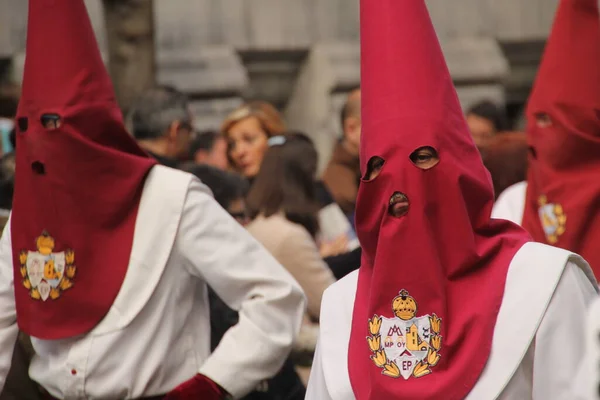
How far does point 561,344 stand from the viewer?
10.9 ft

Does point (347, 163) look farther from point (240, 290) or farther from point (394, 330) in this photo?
point (394, 330)

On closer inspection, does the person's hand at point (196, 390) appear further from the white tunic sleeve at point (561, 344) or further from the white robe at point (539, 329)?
the white tunic sleeve at point (561, 344)

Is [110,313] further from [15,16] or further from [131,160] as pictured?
[15,16]

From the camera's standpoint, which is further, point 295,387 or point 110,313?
point 295,387

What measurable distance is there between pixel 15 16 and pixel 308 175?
5910 millimetres

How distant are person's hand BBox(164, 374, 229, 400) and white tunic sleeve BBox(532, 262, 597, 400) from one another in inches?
53.6

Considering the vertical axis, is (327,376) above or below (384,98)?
below

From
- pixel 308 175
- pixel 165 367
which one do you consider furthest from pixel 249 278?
pixel 308 175

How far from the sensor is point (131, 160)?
14.7 feet

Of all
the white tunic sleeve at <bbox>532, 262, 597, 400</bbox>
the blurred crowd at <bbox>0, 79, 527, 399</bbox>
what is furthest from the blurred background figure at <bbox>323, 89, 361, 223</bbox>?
the white tunic sleeve at <bbox>532, 262, 597, 400</bbox>

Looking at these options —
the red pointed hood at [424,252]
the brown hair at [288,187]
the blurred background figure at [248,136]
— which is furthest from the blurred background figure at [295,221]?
the red pointed hood at [424,252]

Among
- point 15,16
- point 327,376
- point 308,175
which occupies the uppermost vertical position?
point 327,376

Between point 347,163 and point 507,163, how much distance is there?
139 centimetres

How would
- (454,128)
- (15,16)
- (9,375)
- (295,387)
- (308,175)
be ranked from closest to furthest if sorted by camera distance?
(454,128), (9,375), (295,387), (308,175), (15,16)
